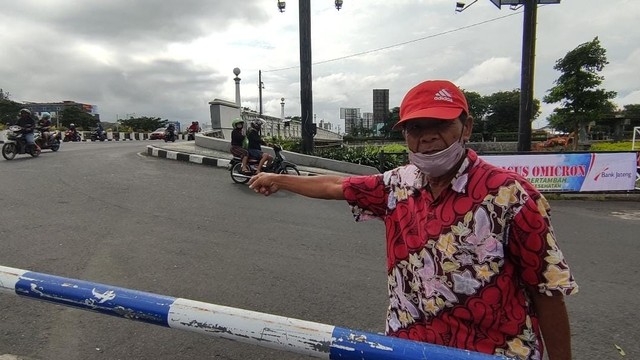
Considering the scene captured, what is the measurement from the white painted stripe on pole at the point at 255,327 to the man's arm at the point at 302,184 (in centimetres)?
64

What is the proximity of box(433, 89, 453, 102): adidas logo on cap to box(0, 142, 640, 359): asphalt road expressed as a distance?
7.06 feet

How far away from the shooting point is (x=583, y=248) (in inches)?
228

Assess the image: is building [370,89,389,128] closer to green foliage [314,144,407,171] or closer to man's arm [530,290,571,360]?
green foliage [314,144,407,171]

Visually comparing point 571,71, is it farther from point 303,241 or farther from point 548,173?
point 303,241

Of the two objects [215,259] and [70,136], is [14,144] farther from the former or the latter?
[70,136]

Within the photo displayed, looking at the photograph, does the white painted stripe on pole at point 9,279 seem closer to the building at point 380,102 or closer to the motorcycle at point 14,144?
the motorcycle at point 14,144

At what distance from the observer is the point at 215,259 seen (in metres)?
4.71

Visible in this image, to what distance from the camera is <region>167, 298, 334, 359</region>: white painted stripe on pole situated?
123 cm

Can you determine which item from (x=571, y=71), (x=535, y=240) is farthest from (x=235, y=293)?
(x=571, y=71)

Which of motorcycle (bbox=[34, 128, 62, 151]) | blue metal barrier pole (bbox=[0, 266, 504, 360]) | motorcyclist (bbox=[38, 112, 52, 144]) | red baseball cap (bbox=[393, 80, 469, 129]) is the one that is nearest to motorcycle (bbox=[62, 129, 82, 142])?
motorcyclist (bbox=[38, 112, 52, 144])

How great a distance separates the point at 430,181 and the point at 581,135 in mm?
32719

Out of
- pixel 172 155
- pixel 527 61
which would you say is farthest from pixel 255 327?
pixel 172 155

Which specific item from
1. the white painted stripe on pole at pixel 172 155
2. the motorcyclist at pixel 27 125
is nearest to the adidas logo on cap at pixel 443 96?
the white painted stripe on pole at pixel 172 155

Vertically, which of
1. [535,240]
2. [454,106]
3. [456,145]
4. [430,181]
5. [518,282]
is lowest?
[518,282]
